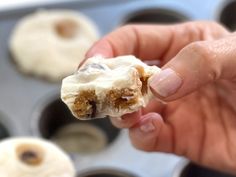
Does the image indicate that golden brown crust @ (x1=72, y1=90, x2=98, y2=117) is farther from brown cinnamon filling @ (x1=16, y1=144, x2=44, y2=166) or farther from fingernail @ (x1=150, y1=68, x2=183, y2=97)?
brown cinnamon filling @ (x1=16, y1=144, x2=44, y2=166)

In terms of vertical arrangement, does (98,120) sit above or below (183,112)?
below

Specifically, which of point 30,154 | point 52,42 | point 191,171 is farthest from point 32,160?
point 52,42

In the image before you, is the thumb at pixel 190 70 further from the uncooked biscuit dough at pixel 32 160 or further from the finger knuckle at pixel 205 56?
the uncooked biscuit dough at pixel 32 160

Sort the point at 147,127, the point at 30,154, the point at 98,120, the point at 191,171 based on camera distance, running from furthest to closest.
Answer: the point at 98,120 < the point at 191,171 < the point at 30,154 < the point at 147,127

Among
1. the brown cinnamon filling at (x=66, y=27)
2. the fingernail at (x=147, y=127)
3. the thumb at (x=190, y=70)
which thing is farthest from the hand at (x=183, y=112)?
the brown cinnamon filling at (x=66, y=27)

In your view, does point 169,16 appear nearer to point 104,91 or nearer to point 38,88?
point 38,88

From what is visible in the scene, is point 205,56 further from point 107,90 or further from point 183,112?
point 183,112
